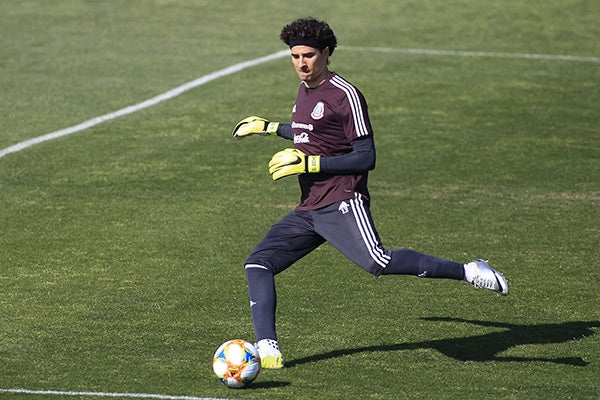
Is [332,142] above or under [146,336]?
above

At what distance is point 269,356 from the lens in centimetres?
928

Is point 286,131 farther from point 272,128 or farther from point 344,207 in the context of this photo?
point 344,207

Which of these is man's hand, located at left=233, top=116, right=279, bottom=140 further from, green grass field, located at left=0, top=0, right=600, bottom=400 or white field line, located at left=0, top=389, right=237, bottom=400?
white field line, located at left=0, top=389, right=237, bottom=400

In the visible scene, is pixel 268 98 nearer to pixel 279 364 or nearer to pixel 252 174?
pixel 252 174

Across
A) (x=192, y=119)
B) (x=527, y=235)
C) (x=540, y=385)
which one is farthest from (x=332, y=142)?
(x=192, y=119)

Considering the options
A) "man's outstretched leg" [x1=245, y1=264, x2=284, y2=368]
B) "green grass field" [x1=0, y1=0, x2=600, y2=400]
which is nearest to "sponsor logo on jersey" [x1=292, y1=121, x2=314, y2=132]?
"man's outstretched leg" [x1=245, y1=264, x2=284, y2=368]

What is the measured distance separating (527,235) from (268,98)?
9.17 m

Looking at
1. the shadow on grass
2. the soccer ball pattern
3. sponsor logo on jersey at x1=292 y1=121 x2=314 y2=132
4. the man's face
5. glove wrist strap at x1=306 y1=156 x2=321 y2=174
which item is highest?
the man's face

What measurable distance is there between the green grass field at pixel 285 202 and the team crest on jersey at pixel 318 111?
187cm

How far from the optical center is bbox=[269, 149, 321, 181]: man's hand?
9305 millimetres

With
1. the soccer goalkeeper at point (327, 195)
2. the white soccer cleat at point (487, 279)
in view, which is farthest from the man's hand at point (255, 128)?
the white soccer cleat at point (487, 279)

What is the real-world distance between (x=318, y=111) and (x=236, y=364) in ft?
6.78

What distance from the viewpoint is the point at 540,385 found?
9148mm

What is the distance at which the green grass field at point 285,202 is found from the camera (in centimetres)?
973
